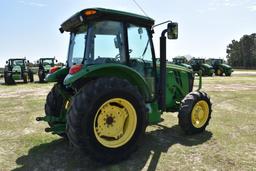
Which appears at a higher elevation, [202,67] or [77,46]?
[77,46]

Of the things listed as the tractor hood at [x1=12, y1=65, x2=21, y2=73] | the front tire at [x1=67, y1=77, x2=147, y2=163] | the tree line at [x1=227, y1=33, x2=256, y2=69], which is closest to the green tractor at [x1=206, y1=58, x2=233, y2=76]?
the tractor hood at [x1=12, y1=65, x2=21, y2=73]

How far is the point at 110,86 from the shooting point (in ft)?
14.3

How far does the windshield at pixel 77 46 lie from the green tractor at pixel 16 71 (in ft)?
58.7

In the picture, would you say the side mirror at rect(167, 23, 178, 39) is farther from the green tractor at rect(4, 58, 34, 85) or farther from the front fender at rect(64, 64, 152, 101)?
the green tractor at rect(4, 58, 34, 85)

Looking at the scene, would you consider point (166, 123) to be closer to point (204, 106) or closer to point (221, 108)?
point (204, 106)

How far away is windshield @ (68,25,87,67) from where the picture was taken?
5.05 meters

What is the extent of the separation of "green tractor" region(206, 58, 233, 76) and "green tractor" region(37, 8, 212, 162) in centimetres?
2689

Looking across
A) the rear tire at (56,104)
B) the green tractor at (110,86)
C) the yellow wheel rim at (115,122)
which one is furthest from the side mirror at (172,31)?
the rear tire at (56,104)

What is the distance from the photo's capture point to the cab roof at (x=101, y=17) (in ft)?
14.5

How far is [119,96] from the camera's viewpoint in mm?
4414

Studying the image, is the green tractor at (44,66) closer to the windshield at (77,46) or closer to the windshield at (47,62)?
the windshield at (47,62)

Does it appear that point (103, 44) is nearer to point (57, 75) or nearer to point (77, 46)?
point (77, 46)

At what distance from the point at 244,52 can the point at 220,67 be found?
46.8 meters

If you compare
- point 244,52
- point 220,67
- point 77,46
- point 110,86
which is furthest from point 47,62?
point 244,52
